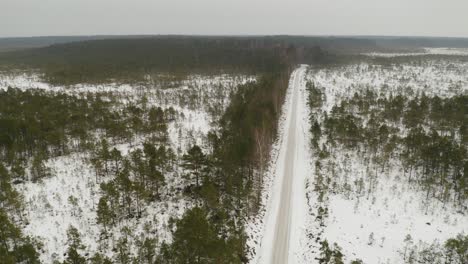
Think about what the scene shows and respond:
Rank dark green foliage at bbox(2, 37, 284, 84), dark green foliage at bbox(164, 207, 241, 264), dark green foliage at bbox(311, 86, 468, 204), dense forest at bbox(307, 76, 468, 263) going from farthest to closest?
dark green foliage at bbox(2, 37, 284, 84) → dark green foliage at bbox(311, 86, 468, 204) → dense forest at bbox(307, 76, 468, 263) → dark green foliage at bbox(164, 207, 241, 264)

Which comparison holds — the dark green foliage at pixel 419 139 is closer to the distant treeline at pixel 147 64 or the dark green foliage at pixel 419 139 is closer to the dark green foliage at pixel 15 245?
the dark green foliage at pixel 15 245

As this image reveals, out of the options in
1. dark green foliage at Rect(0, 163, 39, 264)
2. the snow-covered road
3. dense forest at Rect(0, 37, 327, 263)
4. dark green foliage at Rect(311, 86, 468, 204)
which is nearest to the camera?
dark green foliage at Rect(0, 163, 39, 264)

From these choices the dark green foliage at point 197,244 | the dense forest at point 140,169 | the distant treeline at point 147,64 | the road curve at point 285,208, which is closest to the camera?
the dark green foliage at point 197,244

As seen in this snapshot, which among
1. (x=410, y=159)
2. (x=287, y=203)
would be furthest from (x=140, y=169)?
(x=410, y=159)

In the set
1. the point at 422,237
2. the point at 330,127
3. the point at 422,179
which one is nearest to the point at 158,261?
the point at 422,237

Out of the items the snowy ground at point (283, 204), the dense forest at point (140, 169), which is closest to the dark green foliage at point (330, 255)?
the snowy ground at point (283, 204)

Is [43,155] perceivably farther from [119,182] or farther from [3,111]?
[3,111]

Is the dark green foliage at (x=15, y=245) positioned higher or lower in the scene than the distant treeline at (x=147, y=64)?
lower

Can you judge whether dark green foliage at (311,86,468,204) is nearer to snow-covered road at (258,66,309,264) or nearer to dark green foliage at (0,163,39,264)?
snow-covered road at (258,66,309,264)

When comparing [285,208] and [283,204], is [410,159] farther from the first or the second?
[285,208]

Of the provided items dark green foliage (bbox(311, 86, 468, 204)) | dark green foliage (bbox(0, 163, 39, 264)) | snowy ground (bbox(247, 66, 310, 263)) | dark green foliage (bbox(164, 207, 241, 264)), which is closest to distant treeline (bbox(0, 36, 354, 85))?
dark green foliage (bbox(311, 86, 468, 204))
